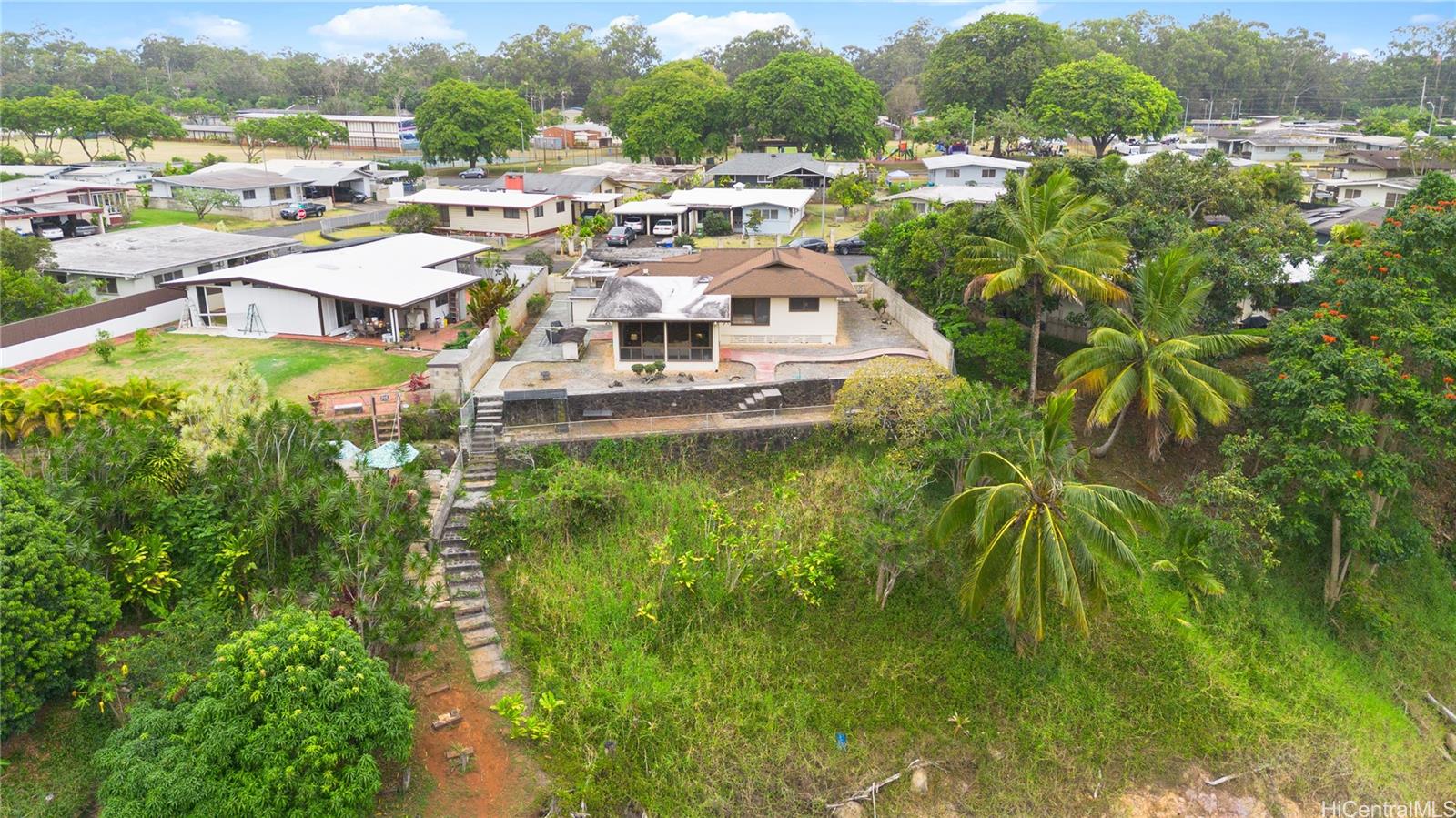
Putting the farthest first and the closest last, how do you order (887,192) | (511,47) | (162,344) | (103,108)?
(511,47) → (103,108) → (887,192) → (162,344)

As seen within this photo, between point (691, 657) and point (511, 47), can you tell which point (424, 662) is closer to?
point (691, 657)

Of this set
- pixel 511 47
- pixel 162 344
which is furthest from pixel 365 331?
pixel 511 47

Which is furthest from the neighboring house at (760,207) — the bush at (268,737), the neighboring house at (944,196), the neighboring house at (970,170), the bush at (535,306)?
the bush at (268,737)

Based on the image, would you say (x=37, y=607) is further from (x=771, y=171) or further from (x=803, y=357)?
(x=771, y=171)

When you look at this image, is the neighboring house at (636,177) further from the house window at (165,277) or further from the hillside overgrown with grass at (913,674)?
the hillside overgrown with grass at (913,674)

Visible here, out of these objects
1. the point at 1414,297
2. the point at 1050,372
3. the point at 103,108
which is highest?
the point at 103,108

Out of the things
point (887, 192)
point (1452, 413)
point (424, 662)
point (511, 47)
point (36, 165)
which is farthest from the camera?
point (511, 47)

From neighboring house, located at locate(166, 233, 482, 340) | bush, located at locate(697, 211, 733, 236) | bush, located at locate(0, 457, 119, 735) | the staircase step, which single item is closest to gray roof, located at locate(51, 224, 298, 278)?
neighboring house, located at locate(166, 233, 482, 340)

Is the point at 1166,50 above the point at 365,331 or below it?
above

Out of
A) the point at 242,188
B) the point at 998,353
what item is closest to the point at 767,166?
the point at 242,188
